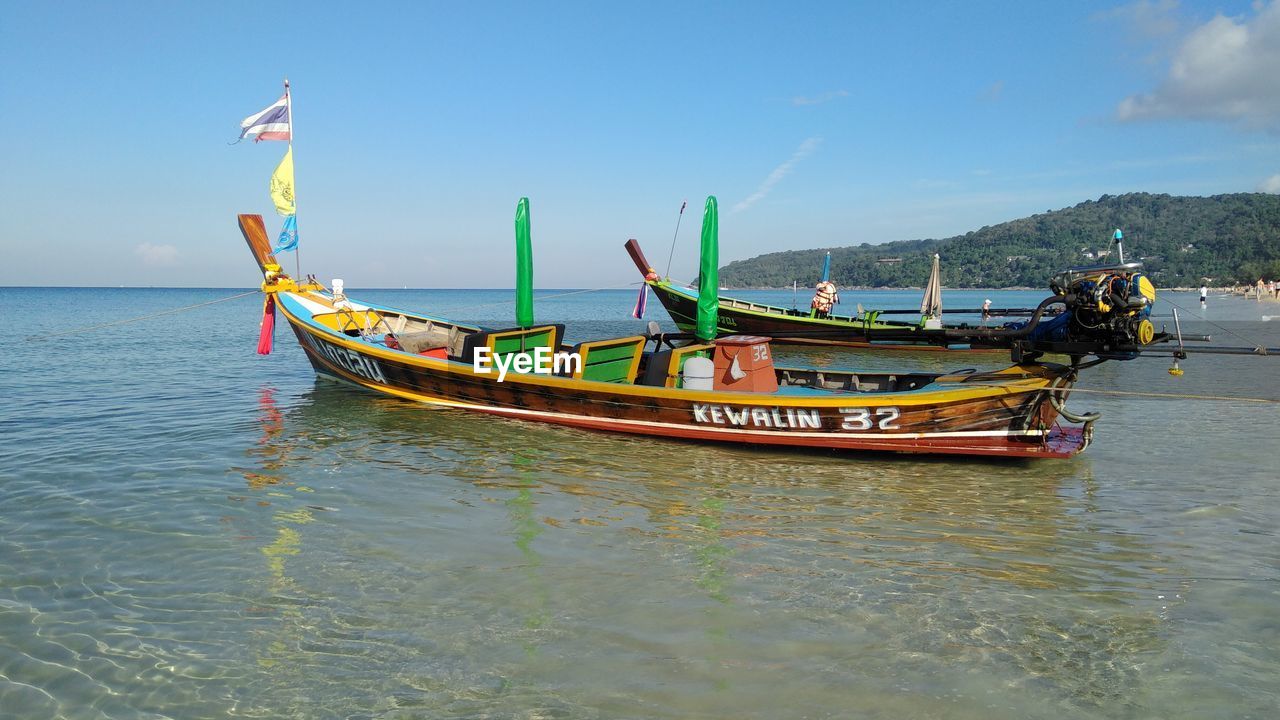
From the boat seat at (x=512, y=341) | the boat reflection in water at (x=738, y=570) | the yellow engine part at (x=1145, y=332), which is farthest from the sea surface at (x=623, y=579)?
the boat seat at (x=512, y=341)

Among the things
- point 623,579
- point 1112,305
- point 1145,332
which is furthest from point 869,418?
point 623,579

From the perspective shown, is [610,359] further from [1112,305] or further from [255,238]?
[255,238]

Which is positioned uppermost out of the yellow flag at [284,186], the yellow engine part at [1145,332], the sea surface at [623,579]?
the yellow flag at [284,186]

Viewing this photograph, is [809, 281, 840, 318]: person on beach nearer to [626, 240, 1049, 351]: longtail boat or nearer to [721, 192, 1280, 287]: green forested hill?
[626, 240, 1049, 351]: longtail boat

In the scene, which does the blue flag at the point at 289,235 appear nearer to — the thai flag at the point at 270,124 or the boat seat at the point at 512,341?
the thai flag at the point at 270,124

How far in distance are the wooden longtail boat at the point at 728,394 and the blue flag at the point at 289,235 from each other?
2285mm

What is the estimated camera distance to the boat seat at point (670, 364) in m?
13.1

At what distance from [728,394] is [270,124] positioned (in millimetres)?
14541

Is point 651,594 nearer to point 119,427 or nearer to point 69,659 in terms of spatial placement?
point 69,659

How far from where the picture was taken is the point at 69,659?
5113mm

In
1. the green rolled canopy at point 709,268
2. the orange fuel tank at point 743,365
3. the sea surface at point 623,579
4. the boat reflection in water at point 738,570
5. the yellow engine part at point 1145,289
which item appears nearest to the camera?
the sea surface at point 623,579

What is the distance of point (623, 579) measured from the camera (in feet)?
21.5

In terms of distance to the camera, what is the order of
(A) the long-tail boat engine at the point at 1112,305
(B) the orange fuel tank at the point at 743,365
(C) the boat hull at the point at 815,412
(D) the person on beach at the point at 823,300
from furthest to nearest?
(D) the person on beach at the point at 823,300, (B) the orange fuel tank at the point at 743,365, (C) the boat hull at the point at 815,412, (A) the long-tail boat engine at the point at 1112,305

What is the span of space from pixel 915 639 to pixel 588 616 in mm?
2577
